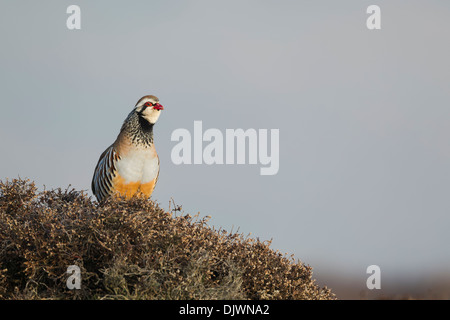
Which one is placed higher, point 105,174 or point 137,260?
point 105,174

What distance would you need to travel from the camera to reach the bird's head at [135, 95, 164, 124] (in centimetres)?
1080

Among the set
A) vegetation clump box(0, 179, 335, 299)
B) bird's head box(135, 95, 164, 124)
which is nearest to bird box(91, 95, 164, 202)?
bird's head box(135, 95, 164, 124)

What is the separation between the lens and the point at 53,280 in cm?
754

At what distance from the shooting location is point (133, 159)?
10.6 meters

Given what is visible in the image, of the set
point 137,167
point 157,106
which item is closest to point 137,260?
point 137,167

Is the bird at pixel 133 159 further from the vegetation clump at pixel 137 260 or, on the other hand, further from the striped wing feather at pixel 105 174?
the vegetation clump at pixel 137 260

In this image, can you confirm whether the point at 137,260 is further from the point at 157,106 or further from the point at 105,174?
the point at 157,106

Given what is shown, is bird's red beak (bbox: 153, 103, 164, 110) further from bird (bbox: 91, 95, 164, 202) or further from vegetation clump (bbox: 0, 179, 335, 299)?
vegetation clump (bbox: 0, 179, 335, 299)

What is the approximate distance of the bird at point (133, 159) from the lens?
10.5 metres

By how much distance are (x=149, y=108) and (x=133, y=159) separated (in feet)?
3.54

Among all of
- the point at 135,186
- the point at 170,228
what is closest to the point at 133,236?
the point at 170,228

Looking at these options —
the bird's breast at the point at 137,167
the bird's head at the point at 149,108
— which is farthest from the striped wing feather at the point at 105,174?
the bird's head at the point at 149,108
